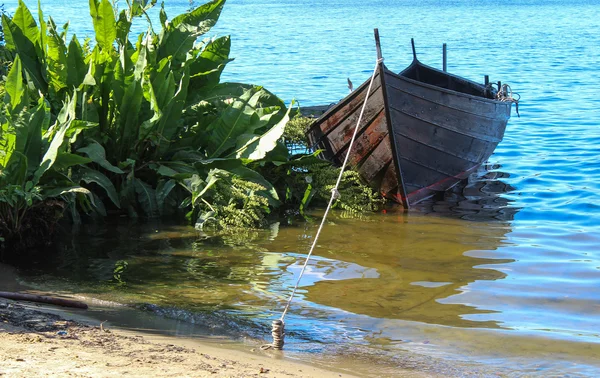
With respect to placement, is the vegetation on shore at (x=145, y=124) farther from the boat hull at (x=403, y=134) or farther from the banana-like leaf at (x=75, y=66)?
the boat hull at (x=403, y=134)

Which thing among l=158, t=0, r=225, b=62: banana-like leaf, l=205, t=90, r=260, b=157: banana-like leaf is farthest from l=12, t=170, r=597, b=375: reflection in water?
l=158, t=0, r=225, b=62: banana-like leaf

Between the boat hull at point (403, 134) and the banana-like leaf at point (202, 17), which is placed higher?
the banana-like leaf at point (202, 17)

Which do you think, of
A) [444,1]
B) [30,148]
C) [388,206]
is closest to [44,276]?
[30,148]

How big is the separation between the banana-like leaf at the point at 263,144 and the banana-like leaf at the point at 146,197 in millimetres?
974

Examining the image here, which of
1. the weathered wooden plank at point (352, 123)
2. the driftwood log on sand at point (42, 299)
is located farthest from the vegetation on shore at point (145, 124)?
the driftwood log on sand at point (42, 299)

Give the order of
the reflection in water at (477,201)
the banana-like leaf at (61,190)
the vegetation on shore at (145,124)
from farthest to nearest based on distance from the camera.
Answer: the reflection in water at (477,201) → the vegetation on shore at (145,124) → the banana-like leaf at (61,190)

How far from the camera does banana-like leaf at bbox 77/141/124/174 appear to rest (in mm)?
7211

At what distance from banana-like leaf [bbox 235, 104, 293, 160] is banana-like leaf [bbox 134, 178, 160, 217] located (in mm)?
974

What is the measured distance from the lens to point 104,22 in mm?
7805

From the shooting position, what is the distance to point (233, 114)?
8062 millimetres

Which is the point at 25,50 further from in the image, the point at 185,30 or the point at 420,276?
the point at 420,276

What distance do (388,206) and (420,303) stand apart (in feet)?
11.3

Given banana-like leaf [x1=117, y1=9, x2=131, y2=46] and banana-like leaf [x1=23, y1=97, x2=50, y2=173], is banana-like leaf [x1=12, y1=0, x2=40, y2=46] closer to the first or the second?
banana-like leaf [x1=117, y1=9, x2=131, y2=46]

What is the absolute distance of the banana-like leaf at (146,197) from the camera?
308 inches
